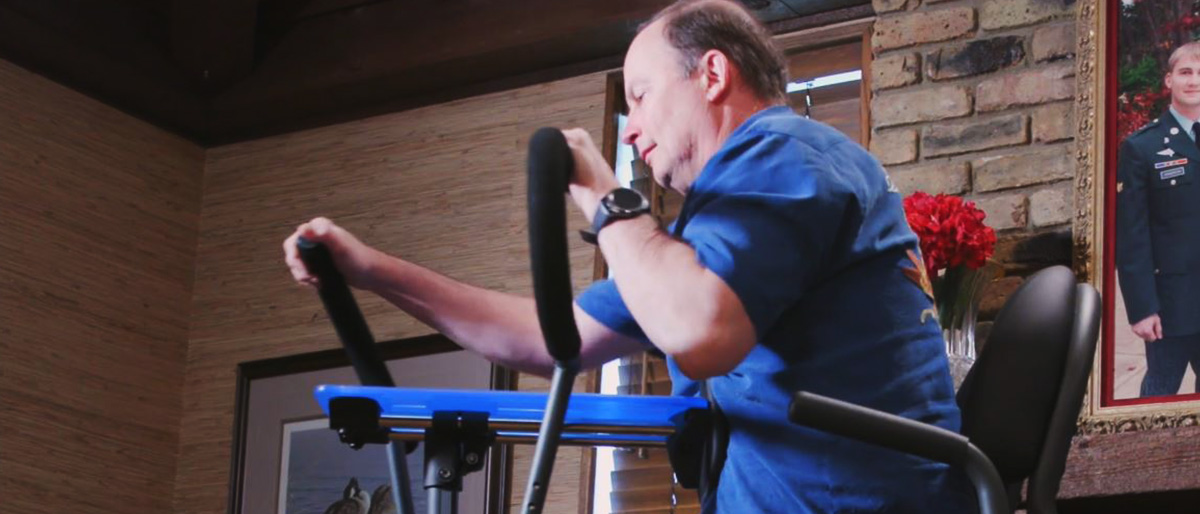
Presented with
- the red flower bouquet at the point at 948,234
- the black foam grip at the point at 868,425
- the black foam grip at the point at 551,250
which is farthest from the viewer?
the red flower bouquet at the point at 948,234

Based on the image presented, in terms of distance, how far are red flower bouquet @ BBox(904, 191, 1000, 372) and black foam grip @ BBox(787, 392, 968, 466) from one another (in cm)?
174

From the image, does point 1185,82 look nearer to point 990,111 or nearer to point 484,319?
point 990,111

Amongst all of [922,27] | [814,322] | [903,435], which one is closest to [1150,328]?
[922,27]

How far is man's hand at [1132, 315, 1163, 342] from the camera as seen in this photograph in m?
3.09

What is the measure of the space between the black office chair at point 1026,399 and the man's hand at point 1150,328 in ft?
5.37

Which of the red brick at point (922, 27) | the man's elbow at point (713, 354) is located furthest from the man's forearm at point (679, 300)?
the red brick at point (922, 27)

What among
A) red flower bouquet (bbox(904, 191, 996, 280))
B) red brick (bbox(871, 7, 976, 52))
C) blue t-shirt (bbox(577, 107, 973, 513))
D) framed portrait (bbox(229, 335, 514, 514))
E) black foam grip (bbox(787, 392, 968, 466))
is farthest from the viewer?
framed portrait (bbox(229, 335, 514, 514))

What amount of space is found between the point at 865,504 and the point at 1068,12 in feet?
7.41

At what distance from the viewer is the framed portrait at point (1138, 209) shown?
305 cm

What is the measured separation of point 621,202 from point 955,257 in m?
1.80

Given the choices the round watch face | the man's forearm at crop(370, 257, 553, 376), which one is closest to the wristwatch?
the round watch face

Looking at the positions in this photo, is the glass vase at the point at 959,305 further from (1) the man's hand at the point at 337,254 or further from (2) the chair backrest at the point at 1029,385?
(1) the man's hand at the point at 337,254

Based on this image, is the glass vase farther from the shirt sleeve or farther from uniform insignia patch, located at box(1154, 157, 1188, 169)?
the shirt sleeve

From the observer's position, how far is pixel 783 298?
4.49 ft
